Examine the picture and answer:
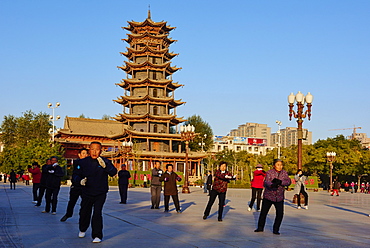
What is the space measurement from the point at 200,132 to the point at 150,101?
83.2 ft

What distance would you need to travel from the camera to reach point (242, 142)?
159875mm

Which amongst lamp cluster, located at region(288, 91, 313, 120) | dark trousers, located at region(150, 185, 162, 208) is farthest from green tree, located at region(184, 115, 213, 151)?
dark trousers, located at region(150, 185, 162, 208)

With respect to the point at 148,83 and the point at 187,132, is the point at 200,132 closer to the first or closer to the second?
the point at 148,83

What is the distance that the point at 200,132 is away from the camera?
91.0 metres

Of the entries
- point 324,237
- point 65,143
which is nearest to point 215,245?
point 324,237

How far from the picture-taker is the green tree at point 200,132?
86.9 metres

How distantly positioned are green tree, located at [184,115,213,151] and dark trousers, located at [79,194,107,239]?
77357 mm

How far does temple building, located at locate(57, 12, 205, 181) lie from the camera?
216 ft

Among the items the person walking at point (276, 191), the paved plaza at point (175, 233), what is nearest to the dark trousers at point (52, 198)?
the paved plaza at point (175, 233)

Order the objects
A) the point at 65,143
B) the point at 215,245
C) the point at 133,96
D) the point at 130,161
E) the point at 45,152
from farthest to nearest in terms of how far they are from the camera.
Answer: the point at 65,143, the point at 133,96, the point at 130,161, the point at 45,152, the point at 215,245

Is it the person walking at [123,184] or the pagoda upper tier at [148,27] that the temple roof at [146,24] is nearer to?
the pagoda upper tier at [148,27]

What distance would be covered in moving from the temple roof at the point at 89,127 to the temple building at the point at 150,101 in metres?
12.1

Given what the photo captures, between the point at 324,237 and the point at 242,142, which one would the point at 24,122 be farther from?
the point at 242,142

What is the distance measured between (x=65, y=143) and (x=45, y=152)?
2259 cm
